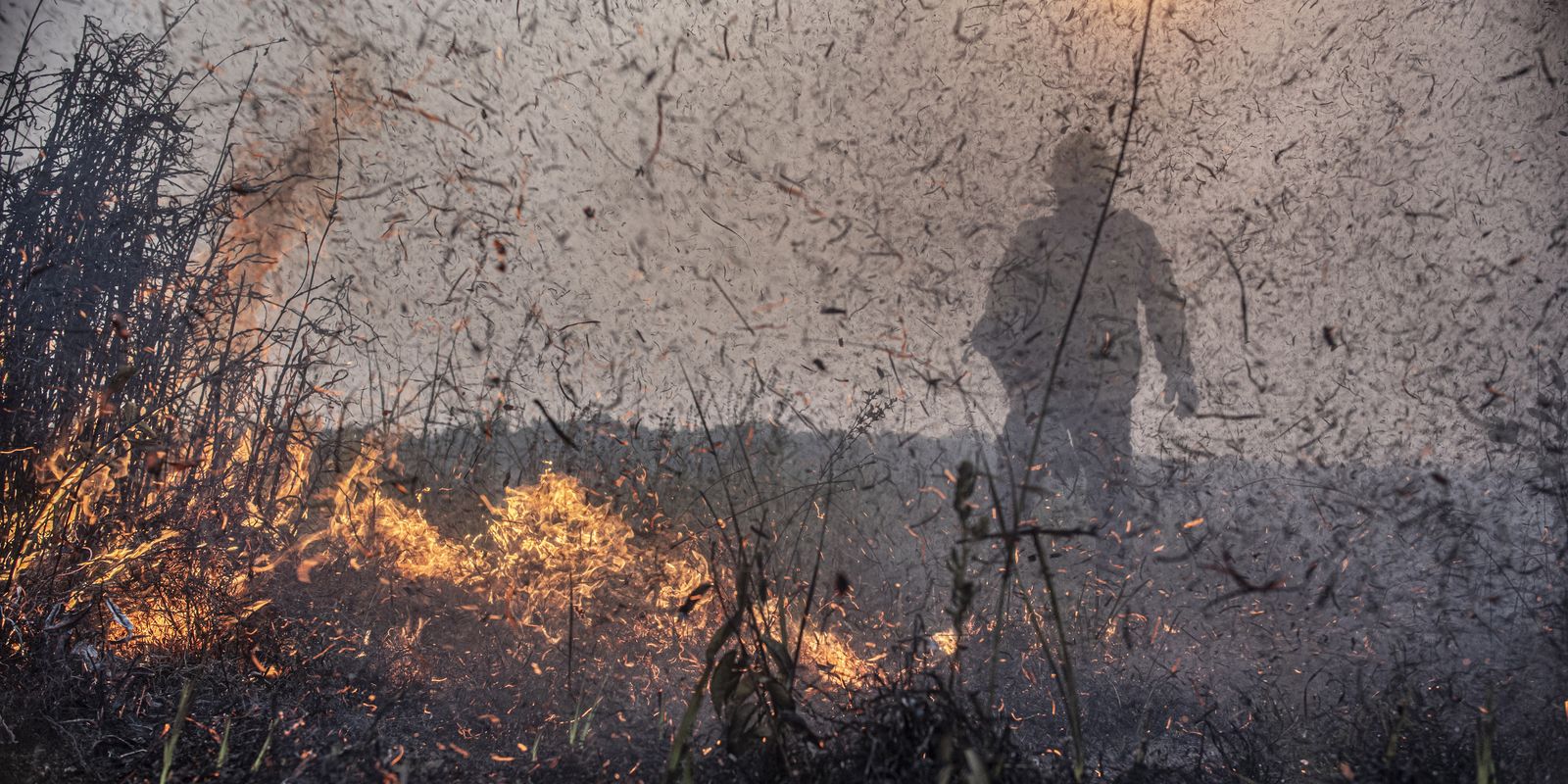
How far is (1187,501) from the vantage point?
2727 millimetres

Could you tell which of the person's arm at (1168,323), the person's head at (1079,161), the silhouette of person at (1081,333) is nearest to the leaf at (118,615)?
the silhouette of person at (1081,333)

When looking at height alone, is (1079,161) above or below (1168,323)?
above

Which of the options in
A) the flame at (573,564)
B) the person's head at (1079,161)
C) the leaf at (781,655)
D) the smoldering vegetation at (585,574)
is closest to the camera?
the leaf at (781,655)

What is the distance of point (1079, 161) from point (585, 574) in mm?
1702

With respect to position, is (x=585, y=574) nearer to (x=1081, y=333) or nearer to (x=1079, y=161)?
(x=1081, y=333)

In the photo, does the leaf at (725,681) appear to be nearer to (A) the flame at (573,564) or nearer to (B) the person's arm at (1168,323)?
(A) the flame at (573,564)

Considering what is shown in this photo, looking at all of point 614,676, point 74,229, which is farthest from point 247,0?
point 614,676

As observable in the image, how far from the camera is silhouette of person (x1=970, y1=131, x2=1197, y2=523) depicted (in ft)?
9.04

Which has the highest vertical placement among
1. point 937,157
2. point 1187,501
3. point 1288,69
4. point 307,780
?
point 1288,69

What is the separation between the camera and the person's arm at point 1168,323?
278 cm

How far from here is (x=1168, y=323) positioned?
2.80 meters

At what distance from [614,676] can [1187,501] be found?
5.27 feet

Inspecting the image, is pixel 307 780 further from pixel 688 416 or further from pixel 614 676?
pixel 688 416

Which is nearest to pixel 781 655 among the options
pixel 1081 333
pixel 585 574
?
pixel 585 574
